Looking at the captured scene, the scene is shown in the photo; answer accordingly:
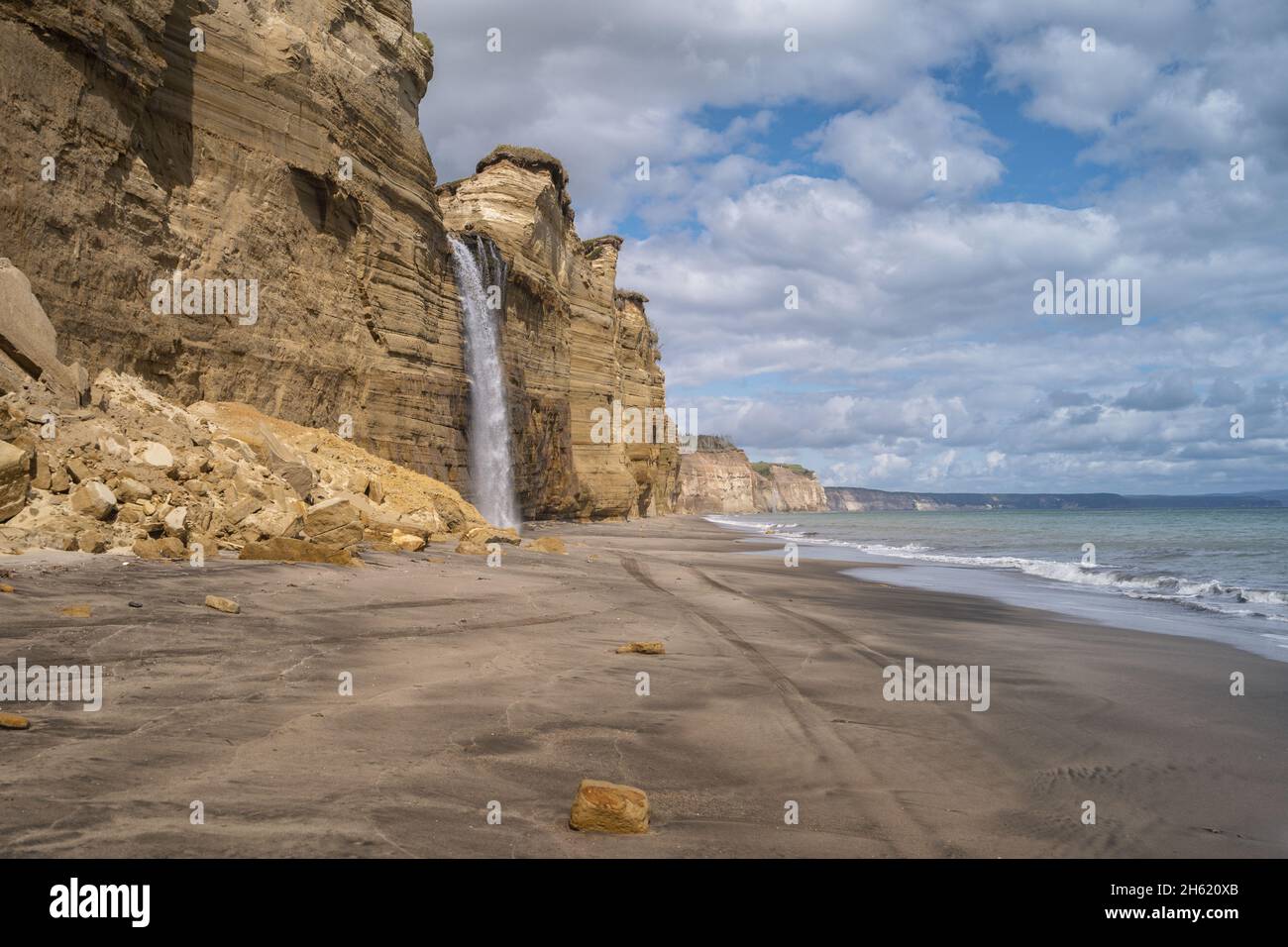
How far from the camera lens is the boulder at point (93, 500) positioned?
9359 mm

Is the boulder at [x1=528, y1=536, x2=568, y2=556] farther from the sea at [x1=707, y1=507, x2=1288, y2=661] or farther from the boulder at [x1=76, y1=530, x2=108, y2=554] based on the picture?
the boulder at [x1=76, y1=530, x2=108, y2=554]

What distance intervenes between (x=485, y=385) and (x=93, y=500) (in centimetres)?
2317

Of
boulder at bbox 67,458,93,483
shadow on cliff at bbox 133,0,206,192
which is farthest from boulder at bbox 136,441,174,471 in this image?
shadow on cliff at bbox 133,0,206,192

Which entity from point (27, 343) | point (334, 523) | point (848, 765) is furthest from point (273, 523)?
→ point (848, 765)

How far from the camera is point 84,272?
14.5 metres

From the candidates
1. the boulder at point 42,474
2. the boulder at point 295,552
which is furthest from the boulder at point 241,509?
the boulder at point 42,474

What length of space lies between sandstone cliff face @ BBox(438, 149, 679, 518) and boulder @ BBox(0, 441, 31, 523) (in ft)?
85.5

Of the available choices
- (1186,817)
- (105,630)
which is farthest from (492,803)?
(105,630)

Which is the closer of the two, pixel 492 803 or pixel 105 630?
pixel 492 803

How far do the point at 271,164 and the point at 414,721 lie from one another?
19.1 m

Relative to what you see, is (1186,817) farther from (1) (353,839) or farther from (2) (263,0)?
(2) (263,0)

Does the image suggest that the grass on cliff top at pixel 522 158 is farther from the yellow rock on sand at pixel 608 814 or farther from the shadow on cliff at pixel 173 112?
the yellow rock on sand at pixel 608 814

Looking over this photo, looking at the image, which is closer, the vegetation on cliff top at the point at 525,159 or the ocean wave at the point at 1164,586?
the ocean wave at the point at 1164,586

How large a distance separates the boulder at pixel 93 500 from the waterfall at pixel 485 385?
63.1 feet
